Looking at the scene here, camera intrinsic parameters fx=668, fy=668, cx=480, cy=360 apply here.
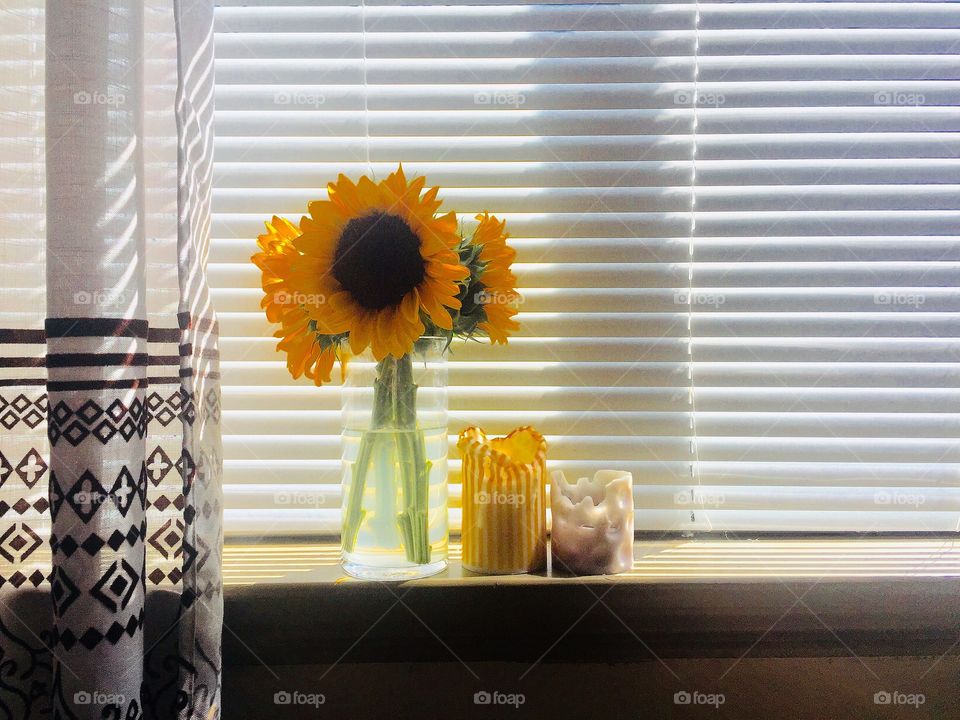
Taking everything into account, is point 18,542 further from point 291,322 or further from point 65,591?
Result: point 291,322

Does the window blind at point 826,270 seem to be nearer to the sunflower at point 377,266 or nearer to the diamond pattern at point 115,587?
the sunflower at point 377,266

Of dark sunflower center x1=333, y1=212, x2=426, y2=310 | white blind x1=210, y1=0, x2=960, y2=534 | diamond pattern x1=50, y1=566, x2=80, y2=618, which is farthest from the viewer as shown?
white blind x1=210, y1=0, x2=960, y2=534

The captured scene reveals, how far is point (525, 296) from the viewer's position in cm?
86

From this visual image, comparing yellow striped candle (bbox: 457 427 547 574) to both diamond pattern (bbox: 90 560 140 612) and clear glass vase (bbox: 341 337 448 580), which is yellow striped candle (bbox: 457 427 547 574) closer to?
clear glass vase (bbox: 341 337 448 580)

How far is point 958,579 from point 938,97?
61cm

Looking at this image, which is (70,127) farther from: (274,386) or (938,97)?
(938,97)

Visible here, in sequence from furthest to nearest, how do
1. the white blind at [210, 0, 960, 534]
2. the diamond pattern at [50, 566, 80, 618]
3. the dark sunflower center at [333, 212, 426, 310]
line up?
1. the white blind at [210, 0, 960, 534]
2. the dark sunflower center at [333, 212, 426, 310]
3. the diamond pattern at [50, 566, 80, 618]

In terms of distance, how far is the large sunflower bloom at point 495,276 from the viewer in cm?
74

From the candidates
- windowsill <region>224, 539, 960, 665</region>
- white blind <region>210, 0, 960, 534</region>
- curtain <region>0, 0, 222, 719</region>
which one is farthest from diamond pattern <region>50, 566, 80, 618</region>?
white blind <region>210, 0, 960, 534</region>

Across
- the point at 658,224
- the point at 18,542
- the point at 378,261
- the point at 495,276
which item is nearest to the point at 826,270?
the point at 658,224

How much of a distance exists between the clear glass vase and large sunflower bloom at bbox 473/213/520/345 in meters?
0.07

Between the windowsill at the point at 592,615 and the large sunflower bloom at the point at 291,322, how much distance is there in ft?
0.77

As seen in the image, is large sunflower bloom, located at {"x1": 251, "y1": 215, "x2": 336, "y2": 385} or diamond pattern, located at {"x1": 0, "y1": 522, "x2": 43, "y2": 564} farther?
large sunflower bloom, located at {"x1": 251, "y1": 215, "x2": 336, "y2": 385}

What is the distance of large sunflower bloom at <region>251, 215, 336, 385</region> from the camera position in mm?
710
